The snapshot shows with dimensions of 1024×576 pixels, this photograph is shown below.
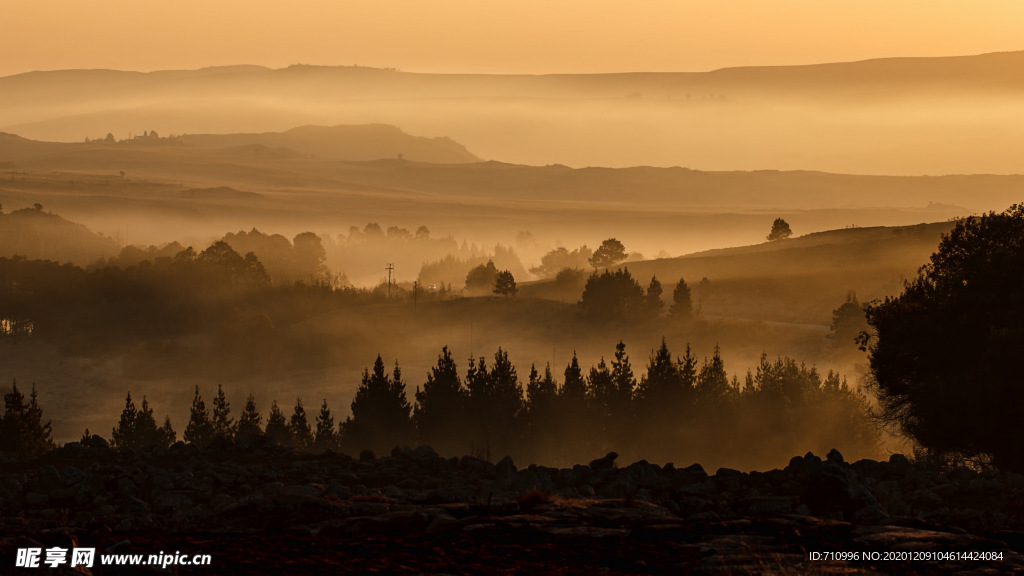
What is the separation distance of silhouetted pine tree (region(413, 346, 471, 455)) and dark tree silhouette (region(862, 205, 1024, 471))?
62.3 m

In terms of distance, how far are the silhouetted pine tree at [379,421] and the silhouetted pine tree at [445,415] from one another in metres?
1.69

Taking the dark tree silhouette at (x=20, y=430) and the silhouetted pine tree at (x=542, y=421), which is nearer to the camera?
the dark tree silhouette at (x=20, y=430)

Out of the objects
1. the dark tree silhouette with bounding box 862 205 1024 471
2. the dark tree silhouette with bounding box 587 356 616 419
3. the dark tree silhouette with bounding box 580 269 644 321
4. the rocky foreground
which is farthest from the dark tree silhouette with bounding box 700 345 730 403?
the rocky foreground

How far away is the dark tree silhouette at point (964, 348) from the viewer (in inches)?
1441

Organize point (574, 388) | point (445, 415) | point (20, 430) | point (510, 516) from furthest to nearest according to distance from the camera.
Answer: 1. point (574, 388)
2. point (445, 415)
3. point (20, 430)
4. point (510, 516)

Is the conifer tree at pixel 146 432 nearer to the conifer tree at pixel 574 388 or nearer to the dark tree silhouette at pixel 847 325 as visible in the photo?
the conifer tree at pixel 574 388

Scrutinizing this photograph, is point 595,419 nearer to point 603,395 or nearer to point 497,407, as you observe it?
point 603,395

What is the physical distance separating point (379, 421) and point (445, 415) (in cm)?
647

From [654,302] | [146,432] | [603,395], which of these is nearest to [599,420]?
[603,395]

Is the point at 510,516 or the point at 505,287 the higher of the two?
the point at 505,287

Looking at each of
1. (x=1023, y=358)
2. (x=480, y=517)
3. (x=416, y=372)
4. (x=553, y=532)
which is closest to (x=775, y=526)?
(x=553, y=532)

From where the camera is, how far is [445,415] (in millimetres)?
104188

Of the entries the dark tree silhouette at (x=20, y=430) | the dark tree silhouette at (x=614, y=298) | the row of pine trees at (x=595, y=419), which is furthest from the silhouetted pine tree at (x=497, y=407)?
the dark tree silhouette at (x=614, y=298)

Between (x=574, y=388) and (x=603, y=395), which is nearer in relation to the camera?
(x=603, y=395)
